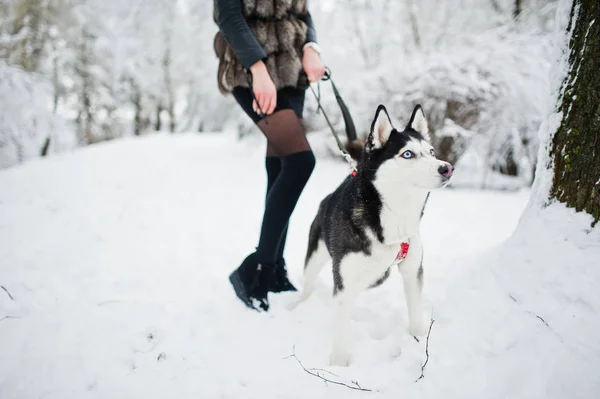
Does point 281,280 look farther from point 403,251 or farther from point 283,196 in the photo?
point 403,251

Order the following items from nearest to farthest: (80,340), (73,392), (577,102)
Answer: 1. (73,392)
2. (577,102)
3. (80,340)

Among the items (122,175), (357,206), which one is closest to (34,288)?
(357,206)

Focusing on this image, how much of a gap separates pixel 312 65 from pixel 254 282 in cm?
136

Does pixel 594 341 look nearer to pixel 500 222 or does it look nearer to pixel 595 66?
pixel 595 66

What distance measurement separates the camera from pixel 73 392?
1402 mm

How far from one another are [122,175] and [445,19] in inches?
397

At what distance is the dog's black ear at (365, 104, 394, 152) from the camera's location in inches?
58.9

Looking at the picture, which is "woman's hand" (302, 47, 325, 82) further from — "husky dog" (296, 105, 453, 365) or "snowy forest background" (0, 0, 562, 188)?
"snowy forest background" (0, 0, 562, 188)

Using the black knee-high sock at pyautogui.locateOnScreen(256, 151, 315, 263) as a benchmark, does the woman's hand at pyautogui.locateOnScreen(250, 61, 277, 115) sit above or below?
above

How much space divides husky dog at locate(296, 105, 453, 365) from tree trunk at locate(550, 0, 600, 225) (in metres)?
0.69

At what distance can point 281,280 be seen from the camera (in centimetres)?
222

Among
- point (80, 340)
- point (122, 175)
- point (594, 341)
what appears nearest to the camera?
point (594, 341)

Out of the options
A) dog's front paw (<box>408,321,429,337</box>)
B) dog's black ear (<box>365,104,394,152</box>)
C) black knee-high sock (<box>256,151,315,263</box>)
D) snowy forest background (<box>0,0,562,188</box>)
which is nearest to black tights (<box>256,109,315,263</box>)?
black knee-high sock (<box>256,151,315,263</box>)

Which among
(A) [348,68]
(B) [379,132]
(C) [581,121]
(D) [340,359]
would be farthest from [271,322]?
(A) [348,68]
